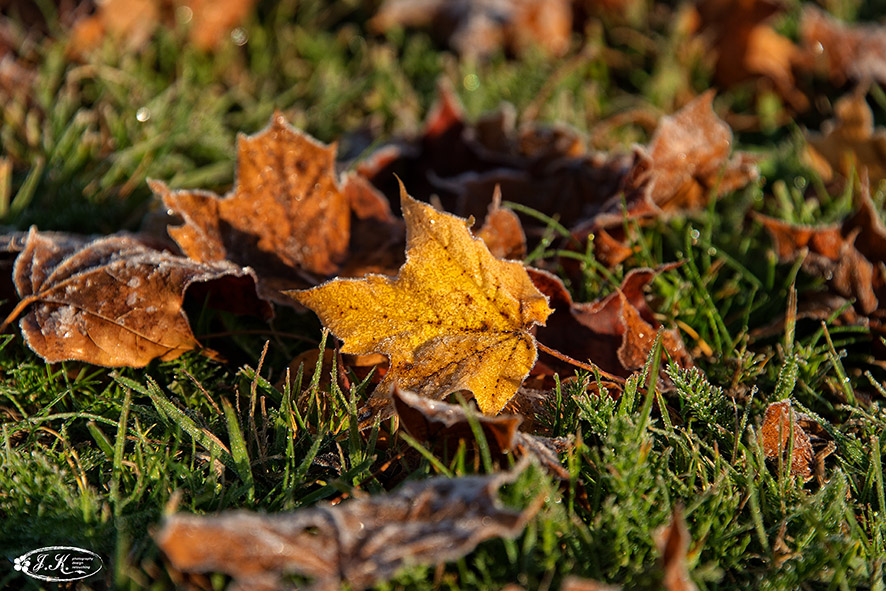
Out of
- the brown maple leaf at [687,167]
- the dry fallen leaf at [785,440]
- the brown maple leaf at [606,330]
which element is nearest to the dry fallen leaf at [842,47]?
the brown maple leaf at [687,167]

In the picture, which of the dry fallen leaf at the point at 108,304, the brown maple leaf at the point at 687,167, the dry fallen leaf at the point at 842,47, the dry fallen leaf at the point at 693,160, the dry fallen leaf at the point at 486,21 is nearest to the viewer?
the dry fallen leaf at the point at 108,304

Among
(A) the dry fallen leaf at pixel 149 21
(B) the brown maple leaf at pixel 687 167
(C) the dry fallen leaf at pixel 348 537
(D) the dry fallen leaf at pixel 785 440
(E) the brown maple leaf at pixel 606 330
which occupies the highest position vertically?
(A) the dry fallen leaf at pixel 149 21

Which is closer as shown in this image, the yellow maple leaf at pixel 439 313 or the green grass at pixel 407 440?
the green grass at pixel 407 440

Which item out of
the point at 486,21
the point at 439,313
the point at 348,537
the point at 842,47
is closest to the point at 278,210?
the point at 439,313

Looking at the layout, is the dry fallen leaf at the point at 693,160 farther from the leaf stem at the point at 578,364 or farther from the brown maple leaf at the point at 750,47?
the brown maple leaf at the point at 750,47

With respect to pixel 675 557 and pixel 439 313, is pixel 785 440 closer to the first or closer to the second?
pixel 675 557

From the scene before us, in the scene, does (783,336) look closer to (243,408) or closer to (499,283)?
(499,283)

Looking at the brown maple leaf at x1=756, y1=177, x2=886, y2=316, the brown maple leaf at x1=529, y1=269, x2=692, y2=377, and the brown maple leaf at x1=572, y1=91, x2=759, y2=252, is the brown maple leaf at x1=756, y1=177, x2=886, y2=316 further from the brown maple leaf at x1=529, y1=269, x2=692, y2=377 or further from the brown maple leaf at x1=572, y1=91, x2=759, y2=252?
the brown maple leaf at x1=529, y1=269, x2=692, y2=377
